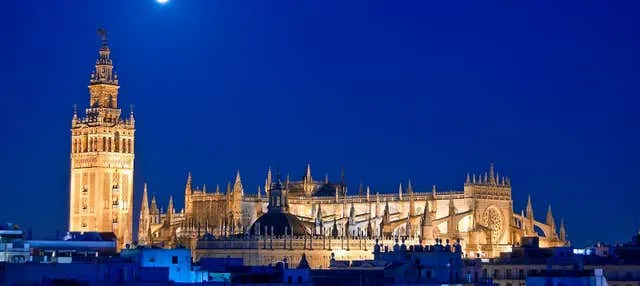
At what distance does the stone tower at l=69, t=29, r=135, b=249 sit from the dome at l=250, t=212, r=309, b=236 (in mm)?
24202

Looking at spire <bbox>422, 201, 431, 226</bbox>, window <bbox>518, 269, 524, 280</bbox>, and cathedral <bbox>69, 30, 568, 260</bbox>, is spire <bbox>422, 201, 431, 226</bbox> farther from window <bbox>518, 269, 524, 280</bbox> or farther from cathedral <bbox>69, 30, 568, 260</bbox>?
window <bbox>518, 269, 524, 280</bbox>

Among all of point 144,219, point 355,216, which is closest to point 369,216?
point 355,216

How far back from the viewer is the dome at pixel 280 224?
146 meters

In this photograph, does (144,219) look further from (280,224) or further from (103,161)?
(280,224)

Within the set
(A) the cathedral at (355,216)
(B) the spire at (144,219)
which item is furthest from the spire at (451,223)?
(B) the spire at (144,219)

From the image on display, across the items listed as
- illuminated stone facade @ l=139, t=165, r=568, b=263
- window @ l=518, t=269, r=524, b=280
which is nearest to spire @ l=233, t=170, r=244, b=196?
illuminated stone facade @ l=139, t=165, r=568, b=263

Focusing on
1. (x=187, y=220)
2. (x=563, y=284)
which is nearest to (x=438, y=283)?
(x=563, y=284)

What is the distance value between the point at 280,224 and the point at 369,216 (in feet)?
63.9

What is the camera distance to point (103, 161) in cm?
17075

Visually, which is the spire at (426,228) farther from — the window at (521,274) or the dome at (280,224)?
the window at (521,274)

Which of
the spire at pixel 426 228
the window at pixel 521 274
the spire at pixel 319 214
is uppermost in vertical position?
the spire at pixel 319 214

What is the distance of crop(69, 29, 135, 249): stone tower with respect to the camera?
170 meters

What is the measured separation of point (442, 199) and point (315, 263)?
81.4 ft

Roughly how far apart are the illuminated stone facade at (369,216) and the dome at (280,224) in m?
1.49
